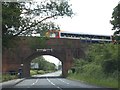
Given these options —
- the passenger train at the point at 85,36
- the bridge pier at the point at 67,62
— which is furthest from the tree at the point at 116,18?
the bridge pier at the point at 67,62

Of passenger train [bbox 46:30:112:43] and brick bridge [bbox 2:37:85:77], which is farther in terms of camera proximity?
brick bridge [bbox 2:37:85:77]

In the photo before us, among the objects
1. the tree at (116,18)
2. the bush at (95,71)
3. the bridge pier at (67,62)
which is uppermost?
the tree at (116,18)

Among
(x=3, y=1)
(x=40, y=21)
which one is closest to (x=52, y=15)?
(x=40, y=21)

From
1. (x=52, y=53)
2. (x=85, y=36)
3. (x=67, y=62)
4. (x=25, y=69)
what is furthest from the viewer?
(x=25, y=69)

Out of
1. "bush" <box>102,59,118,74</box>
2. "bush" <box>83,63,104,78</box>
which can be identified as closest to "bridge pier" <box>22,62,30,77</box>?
"bush" <box>83,63,104,78</box>

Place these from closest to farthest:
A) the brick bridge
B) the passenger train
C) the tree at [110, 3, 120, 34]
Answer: the tree at [110, 3, 120, 34] → the passenger train → the brick bridge

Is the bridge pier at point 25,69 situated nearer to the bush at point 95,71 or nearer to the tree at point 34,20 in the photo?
the bush at point 95,71

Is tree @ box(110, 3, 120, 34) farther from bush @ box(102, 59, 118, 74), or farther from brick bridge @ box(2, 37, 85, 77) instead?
brick bridge @ box(2, 37, 85, 77)

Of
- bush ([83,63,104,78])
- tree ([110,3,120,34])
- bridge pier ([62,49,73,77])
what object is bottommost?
bush ([83,63,104,78])

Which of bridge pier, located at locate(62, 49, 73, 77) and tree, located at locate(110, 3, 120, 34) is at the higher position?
tree, located at locate(110, 3, 120, 34)

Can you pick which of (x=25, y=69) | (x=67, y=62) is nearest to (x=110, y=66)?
(x=67, y=62)

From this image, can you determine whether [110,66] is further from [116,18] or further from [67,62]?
[67,62]

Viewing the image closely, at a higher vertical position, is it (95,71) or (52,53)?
(52,53)

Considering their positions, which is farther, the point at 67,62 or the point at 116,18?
the point at 67,62
